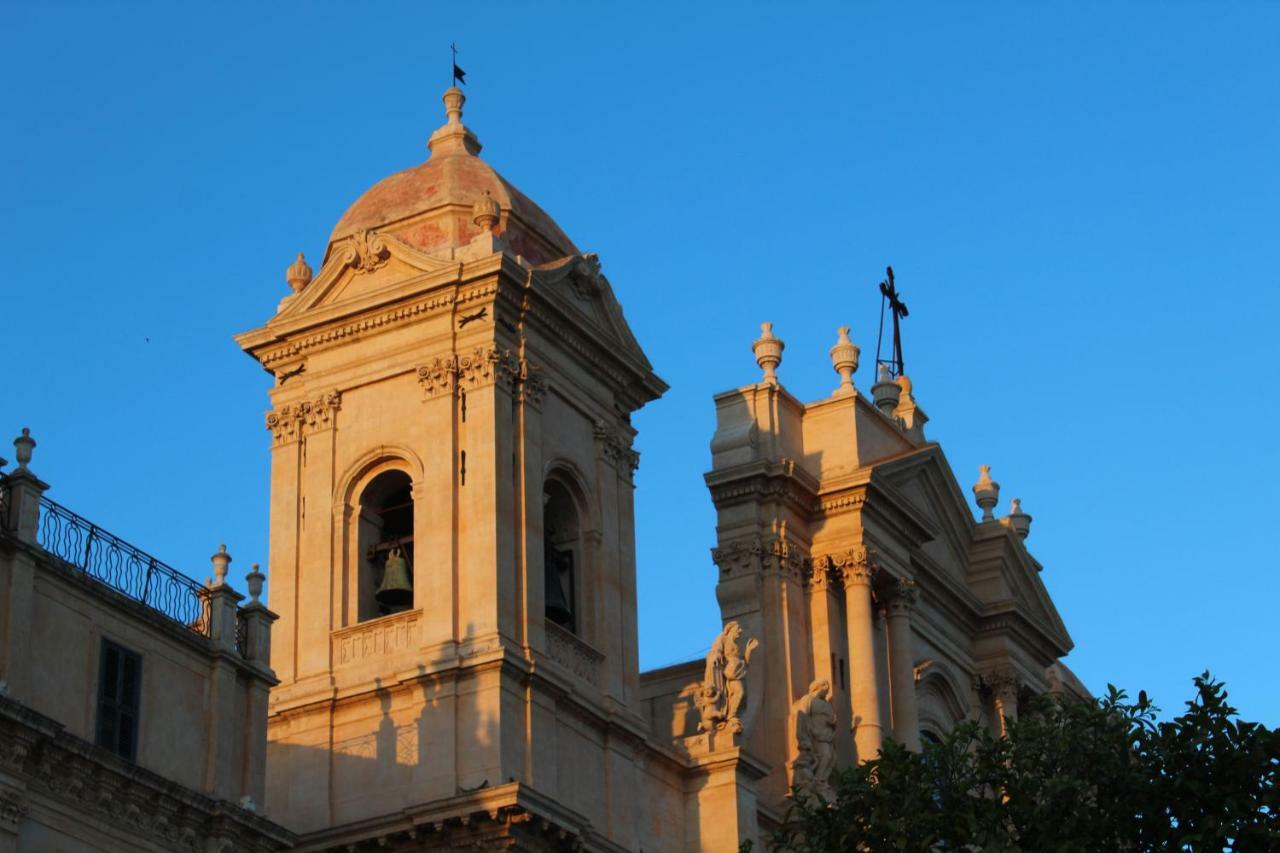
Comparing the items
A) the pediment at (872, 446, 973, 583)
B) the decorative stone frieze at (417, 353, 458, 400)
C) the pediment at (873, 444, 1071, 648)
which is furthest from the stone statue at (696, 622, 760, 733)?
the pediment at (873, 444, 1071, 648)

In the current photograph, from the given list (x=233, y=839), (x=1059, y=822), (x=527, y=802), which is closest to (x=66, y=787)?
(x=233, y=839)

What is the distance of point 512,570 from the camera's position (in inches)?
1682

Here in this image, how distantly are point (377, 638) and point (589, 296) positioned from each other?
6834mm

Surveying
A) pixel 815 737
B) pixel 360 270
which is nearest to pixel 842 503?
pixel 815 737

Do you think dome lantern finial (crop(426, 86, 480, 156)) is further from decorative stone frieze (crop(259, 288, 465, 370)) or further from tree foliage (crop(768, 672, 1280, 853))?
tree foliage (crop(768, 672, 1280, 853))

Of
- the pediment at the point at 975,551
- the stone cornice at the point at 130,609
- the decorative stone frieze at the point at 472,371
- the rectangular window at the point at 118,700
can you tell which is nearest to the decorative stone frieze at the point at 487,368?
the decorative stone frieze at the point at 472,371

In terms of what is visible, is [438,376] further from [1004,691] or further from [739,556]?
[1004,691]

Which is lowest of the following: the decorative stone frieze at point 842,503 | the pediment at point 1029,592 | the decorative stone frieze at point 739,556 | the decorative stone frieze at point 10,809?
the decorative stone frieze at point 10,809

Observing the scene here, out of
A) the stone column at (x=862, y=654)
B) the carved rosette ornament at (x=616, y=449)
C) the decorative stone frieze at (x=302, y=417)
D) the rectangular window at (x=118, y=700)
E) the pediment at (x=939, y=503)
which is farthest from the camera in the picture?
the pediment at (x=939, y=503)

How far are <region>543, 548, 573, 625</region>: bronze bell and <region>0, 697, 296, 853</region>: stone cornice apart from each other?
8.79m

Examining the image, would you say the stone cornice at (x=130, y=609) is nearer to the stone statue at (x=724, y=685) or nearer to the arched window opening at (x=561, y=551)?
the arched window opening at (x=561, y=551)

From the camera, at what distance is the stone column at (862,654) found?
163 ft

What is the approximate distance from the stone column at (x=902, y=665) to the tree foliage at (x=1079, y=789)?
1444cm

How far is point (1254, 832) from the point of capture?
3369 centimetres
